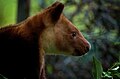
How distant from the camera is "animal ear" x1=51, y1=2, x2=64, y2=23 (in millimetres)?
1981

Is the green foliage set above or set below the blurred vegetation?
below

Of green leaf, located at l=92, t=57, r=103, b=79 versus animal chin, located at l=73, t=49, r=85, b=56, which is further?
animal chin, located at l=73, t=49, r=85, b=56

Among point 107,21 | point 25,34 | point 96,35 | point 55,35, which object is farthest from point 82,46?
point 107,21

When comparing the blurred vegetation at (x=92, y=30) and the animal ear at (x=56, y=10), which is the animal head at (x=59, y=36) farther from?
the blurred vegetation at (x=92, y=30)

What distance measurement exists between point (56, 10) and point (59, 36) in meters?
0.15

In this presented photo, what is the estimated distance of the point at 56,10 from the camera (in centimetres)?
201

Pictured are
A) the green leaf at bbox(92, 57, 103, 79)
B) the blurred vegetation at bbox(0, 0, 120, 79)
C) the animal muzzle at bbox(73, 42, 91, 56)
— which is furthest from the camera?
the blurred vegetation at bbox(0, 0, 120, 79)

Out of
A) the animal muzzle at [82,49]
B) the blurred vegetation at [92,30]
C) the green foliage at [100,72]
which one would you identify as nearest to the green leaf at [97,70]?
the green foliage at [100,72]

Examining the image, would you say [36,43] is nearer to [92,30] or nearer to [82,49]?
[82,49]

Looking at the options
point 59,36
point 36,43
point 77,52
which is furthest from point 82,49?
point 36,43

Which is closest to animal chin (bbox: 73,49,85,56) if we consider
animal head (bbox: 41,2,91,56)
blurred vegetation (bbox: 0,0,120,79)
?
animal head (bbox: 41,2,91,56)

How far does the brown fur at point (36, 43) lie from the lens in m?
1.98

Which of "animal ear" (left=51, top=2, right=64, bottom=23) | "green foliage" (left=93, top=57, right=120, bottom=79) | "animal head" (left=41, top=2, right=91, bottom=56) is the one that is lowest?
"green foliage" (left=93, top=57, right=120, bottom=79)

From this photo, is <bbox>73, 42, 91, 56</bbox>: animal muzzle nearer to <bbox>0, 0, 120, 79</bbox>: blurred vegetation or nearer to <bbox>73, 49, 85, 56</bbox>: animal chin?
<bbox>73, 49, 85, 56</bbox>: animal chin
